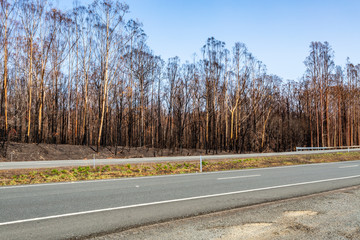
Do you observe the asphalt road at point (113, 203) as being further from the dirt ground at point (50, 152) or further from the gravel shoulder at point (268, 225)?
the dirt ground at point (50, 152)

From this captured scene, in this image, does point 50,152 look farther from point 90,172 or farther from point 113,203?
point 113,203

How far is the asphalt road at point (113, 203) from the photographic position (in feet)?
15.5

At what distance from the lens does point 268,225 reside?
15.9 feet

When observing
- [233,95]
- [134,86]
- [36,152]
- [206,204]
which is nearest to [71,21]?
[134,86]

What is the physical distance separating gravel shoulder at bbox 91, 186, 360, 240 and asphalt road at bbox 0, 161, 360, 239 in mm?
466

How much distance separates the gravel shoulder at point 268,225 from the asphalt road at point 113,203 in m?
0.47

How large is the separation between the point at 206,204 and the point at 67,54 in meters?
28.5

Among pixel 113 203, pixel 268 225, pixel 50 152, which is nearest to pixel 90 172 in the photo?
pixel 113 203

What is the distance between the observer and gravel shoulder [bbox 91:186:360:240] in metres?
4.30

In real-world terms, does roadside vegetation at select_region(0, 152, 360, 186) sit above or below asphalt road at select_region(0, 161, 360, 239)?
below

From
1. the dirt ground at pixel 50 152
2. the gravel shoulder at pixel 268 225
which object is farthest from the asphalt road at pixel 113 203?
the dirt ground at pixel 50 152

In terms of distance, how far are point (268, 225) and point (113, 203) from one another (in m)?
3.69

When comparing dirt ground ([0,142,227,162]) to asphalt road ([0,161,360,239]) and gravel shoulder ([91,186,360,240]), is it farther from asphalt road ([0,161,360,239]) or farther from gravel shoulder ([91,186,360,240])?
gravel shoulder ([91,186,360,240])

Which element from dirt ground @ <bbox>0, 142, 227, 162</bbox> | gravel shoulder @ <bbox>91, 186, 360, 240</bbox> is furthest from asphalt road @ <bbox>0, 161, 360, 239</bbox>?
dirt ground @ <bbox>0, 142, 227, 162</bbox>
